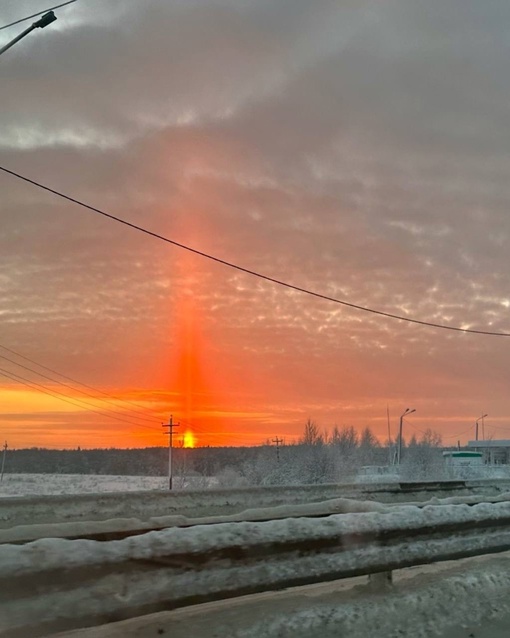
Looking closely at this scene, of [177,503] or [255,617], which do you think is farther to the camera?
[177,503]

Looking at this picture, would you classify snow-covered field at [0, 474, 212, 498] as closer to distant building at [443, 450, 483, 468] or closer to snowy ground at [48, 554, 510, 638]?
distant building at [443, 450, 483, 468]

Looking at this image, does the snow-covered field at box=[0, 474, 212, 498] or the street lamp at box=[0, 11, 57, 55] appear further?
the snow-covered field at box=[0, 474, 212, 498]

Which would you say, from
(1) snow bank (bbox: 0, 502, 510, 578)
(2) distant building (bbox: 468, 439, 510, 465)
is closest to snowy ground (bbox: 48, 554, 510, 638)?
(1) snow bank (bbox: 0, 502, 510, 578)

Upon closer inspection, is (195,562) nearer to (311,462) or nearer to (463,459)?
(311,462)

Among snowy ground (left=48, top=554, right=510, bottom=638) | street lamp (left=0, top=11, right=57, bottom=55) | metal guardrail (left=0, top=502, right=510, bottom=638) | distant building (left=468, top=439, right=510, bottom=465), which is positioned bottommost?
distant building (left=468, top=439, right=510, bottom=465)

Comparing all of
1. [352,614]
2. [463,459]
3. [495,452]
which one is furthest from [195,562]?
[495,452]

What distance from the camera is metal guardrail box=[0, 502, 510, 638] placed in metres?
3.87

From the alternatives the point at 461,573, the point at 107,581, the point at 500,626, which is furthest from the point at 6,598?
the point at 461,573

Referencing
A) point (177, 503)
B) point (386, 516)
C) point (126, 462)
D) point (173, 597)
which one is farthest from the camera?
point (126, 462)

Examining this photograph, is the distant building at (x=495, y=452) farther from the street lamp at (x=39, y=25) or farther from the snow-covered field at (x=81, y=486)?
the street lamp at (x=39, y=25)

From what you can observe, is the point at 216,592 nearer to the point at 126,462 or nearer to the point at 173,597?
the point at 173,597

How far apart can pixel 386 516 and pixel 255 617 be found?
1.68m

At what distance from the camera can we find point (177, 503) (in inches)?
477

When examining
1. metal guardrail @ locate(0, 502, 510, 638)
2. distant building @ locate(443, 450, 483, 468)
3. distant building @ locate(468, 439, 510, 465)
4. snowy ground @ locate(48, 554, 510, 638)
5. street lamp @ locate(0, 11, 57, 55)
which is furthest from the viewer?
distant building @ locate(468, 439, 510, 465)
